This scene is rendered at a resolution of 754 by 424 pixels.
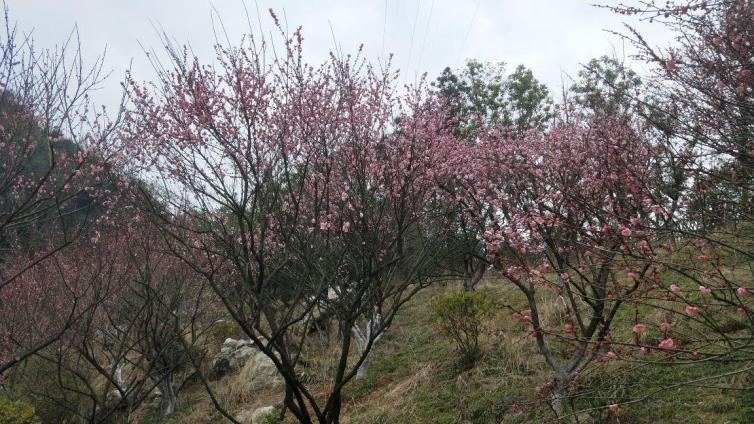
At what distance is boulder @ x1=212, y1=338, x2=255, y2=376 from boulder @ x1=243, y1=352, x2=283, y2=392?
0.88 metres

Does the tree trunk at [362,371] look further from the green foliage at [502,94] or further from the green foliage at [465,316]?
the green foliage at [502,94]

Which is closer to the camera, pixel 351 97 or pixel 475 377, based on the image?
pixel 351 97

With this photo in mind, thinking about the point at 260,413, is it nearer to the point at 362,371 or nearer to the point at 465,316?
the point at 362,371

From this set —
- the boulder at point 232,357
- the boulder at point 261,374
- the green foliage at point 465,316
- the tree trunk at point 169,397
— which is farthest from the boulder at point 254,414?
the green foliage at point 465,316

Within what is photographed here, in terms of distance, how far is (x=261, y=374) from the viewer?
11445mm

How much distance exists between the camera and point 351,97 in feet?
18.5

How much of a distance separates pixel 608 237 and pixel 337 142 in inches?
120

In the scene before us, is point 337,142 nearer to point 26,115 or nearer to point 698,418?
point 26,115

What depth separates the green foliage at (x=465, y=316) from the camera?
8125 mm

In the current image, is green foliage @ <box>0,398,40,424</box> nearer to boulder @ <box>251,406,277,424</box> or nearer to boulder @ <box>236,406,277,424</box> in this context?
boulder @ <box>236,406,277,424</box>

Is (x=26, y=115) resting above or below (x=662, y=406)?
above

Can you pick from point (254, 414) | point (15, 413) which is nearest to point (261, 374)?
point (254, 414)

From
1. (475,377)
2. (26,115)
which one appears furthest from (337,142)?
(475,377)

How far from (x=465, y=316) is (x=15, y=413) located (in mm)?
5638
